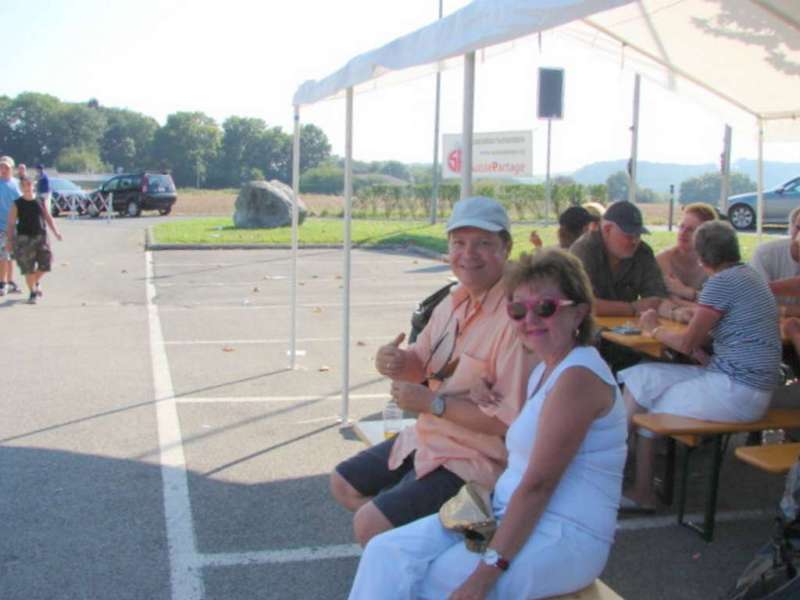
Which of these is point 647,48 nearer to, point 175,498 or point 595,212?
point 595,212

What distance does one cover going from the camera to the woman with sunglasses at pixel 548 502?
A: 7.88 feet

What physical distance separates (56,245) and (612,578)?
19.6 metres

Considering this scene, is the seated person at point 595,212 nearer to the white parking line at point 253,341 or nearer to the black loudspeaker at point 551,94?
the white parking line at point 253,341

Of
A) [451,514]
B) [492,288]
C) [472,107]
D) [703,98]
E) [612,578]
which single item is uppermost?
[703,98]

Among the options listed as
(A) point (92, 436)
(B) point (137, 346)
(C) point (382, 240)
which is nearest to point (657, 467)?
(A) point (92, 436)

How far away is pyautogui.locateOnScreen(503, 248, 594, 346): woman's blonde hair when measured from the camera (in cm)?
262

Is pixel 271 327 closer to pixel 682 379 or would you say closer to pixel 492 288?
pixel 682 379

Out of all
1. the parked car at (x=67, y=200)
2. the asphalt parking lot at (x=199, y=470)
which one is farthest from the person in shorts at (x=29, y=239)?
the parked car at (x=67, y=200)

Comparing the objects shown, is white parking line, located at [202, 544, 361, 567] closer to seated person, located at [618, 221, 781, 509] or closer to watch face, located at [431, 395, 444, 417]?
watch face, located at [431, 395, 444, 417]

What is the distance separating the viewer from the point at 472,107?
425cm

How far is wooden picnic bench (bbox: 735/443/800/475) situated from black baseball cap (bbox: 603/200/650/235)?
190 centimetres

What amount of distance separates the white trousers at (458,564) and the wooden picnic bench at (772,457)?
1304 mm

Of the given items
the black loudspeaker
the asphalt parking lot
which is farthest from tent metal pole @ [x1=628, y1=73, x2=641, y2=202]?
the asphalt parking lot

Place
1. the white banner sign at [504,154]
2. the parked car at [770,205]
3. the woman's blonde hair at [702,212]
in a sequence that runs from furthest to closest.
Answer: the parked car at [770,205] → the white banner sign at [504,154] → the woman's blonde hair at [702,212]
